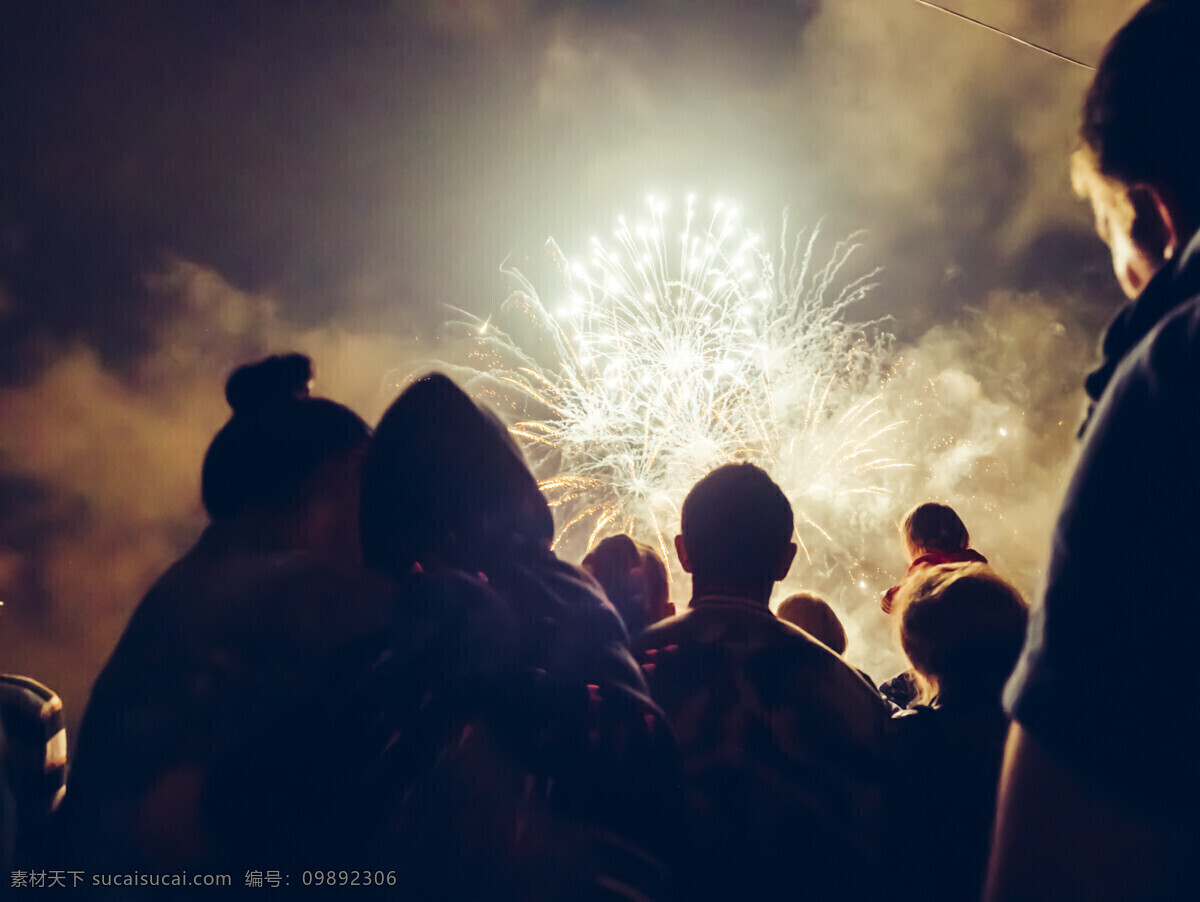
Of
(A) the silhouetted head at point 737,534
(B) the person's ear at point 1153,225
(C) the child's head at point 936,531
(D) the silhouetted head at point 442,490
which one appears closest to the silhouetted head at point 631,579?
(A) the silhouetted head at point 737,534

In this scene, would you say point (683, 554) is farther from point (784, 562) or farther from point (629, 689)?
point (629, 689)

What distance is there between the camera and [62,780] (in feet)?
7.15

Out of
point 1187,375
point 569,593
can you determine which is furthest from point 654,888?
point 1187,375

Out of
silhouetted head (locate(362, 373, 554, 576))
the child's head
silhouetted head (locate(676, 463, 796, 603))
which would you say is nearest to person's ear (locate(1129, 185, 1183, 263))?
silhouetted head (locate(362, 373, 554, 576))

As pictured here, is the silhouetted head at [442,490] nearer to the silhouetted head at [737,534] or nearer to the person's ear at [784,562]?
the silhouetted head at [737,534]

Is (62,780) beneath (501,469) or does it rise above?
beneath

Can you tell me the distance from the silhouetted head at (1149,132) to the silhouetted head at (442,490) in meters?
1.22

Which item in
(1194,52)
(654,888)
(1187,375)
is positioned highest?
(1194,52)

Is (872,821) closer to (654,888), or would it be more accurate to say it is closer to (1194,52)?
(654,888)

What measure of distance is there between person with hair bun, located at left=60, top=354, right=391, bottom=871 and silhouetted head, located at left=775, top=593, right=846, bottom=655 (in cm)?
235

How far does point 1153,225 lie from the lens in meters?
0.90

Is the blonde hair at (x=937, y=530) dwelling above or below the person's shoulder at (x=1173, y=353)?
above

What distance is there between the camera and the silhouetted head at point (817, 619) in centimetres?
330

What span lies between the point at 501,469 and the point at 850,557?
34.1 meters
